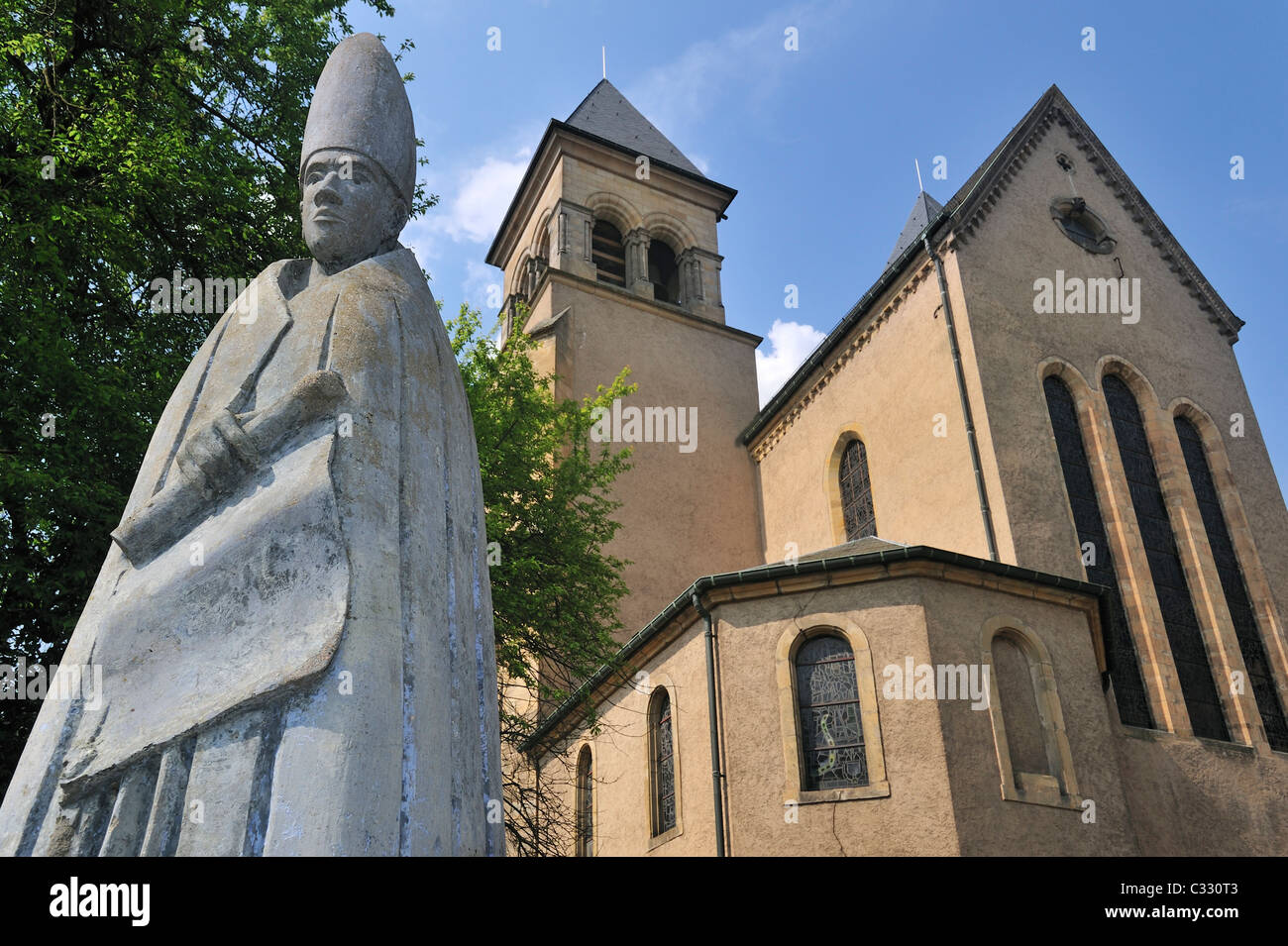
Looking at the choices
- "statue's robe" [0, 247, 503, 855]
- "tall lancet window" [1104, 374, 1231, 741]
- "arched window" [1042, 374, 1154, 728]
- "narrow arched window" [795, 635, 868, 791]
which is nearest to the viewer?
"statue's robe" [0, 247, 503, 855]

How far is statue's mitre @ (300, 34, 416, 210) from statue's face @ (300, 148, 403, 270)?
0.13ft

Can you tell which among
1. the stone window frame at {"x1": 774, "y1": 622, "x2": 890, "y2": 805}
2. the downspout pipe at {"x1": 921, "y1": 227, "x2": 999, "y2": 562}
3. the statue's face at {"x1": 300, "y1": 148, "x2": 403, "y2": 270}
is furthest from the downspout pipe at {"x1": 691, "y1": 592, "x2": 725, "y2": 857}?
the statue's face at {"x1": 300, "y1": 148, "x2": 403, "y2": 270}

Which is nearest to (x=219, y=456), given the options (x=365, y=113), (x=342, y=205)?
(x=342, y=205)

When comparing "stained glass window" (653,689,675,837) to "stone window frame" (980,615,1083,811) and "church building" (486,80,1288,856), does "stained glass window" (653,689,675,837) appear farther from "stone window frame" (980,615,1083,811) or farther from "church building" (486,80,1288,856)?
"stone window frame" (980,615,1083,811)

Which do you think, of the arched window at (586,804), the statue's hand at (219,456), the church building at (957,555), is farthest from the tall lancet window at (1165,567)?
the statue's hand at (219,456)

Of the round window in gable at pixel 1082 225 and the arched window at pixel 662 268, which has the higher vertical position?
the arched window at pixel 662 268

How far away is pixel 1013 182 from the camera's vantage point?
71.3ft

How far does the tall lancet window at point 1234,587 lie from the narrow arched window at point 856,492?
19.6 feet

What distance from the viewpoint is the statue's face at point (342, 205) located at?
3.49 m

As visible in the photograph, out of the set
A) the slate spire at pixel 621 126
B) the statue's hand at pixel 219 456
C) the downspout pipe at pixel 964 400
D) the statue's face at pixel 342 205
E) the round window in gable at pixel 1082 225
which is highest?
the slate spire at pixel 621 126

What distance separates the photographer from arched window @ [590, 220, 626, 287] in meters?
30.1

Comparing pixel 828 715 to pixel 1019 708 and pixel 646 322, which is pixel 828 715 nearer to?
pixel 1019 708

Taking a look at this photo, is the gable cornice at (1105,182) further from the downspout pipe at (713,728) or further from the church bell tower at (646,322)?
the downspout pipe at (713,728)

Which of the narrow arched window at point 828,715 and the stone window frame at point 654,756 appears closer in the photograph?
the narrow arched window at point 828,715
